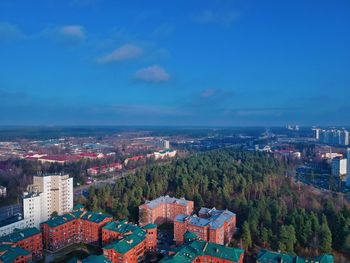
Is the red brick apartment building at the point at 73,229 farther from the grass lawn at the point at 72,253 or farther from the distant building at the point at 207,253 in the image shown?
the distant building at the point at 207,253

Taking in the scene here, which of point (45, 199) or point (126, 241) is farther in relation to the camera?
point (45, 199)

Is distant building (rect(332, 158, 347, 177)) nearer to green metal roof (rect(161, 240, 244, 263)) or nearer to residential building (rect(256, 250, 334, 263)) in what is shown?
residential building (rect(256, 250, 334, 263))

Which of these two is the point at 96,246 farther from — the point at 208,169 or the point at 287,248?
the point at 208,169

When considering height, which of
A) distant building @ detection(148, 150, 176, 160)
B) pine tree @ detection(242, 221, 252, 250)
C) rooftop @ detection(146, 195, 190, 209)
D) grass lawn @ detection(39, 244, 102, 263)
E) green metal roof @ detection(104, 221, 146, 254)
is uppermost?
distant building @ detection(148, 150, 176, 160)

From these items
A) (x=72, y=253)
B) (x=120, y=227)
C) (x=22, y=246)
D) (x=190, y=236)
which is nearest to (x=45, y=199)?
(x=72, y=253)

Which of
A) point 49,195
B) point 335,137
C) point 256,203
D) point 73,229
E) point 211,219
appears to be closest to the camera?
point 211,219

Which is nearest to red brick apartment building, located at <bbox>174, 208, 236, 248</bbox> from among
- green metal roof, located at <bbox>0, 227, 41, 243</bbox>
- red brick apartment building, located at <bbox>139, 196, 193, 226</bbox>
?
red brick apartment building, located at <bbox>139, 196, 193, 226</bbox>

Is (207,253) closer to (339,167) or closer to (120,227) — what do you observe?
(120,227)
